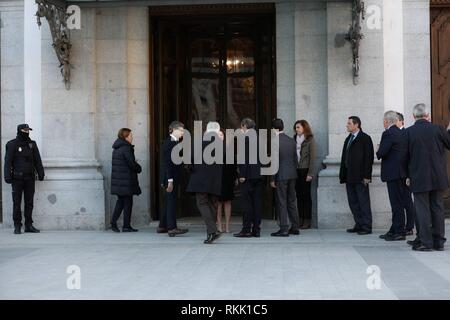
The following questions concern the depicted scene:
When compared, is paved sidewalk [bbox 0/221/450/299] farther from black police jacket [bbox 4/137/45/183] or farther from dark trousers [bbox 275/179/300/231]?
black police jacket [bbox 4/137/45/183]

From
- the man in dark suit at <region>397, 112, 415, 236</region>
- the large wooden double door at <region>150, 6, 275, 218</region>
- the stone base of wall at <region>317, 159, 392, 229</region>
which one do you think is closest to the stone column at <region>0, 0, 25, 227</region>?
the large wooden double door at <region>150, 6, 275, 218</region>

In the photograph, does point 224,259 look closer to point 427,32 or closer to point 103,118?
point 103,118

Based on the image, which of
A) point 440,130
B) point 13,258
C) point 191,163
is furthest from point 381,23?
point 13,258

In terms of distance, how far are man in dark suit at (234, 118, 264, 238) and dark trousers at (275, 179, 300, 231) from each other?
33 centimetres

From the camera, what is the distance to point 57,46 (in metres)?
13.7

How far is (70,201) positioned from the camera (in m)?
13.9

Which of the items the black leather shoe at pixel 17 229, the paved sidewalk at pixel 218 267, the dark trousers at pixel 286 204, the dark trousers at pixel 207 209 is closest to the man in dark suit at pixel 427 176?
the paved sidewalk at pixel 218 267

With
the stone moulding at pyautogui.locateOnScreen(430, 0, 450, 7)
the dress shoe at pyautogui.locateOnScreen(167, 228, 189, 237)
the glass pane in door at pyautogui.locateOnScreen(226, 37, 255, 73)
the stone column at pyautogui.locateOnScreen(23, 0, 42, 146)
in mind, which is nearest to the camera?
the dress shoe at pyautogui.locateOnScreen(167, 228, 189, 237)

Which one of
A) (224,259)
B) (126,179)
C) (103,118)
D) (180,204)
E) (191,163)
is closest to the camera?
(224,259)

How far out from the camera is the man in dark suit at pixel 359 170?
12.8 m

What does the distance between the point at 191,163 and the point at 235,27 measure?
557 centimetres

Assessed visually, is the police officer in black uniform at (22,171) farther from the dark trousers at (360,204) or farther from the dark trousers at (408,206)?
the dark trousers at (408,206)

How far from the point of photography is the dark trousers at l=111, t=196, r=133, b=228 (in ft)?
44.7

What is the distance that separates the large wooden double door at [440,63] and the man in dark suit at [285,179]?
124 inches
